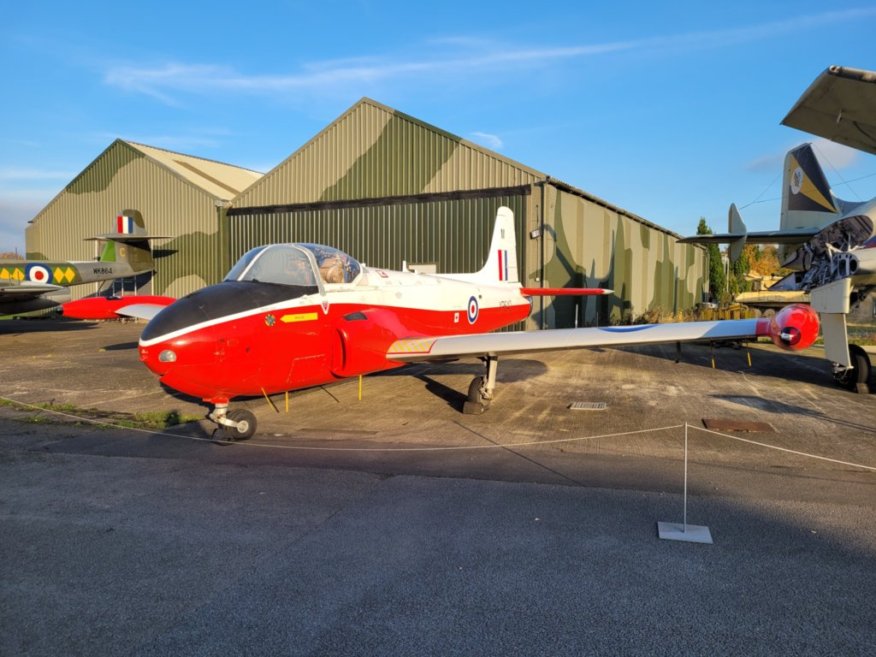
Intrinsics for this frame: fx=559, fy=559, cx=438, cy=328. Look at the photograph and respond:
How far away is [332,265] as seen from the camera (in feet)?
25.6

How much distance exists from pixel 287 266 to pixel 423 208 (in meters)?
14.2

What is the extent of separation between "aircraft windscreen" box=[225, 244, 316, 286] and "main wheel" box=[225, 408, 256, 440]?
5.65 ft

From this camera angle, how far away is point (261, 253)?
24.1 feet

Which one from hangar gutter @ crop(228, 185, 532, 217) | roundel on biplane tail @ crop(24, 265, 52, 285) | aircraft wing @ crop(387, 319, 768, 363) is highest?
hangar gutter @ crop(228, 185, 532, 217)

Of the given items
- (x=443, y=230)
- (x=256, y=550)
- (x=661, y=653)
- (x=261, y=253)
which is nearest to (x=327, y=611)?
(x=256, y=550)

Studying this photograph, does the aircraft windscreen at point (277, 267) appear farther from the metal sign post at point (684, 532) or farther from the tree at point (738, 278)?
the tree at point (738, 278)

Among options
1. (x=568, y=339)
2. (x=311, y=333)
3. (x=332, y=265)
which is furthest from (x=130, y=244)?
(x=568, y=339)

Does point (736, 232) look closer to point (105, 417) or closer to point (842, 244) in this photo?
point (842, 244)

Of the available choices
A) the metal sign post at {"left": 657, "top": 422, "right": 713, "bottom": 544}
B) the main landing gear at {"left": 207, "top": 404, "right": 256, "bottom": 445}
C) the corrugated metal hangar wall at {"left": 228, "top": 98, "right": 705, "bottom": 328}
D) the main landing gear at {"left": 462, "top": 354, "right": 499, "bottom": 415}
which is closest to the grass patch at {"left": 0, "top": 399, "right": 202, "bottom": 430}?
the main landing gear at {"left": 207, "top": 404, "right": 256, "bottom": 445}

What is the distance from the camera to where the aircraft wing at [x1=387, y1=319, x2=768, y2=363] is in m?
7.14

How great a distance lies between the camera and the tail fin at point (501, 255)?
14219mm

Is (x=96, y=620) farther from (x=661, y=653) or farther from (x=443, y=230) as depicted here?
(x=443, y=230)

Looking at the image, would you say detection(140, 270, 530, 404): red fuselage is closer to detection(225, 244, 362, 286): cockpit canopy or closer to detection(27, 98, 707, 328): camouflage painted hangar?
detection(225, 244, 362, 286): cockpit canopy

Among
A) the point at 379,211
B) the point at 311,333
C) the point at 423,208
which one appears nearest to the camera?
the point at 311,333
